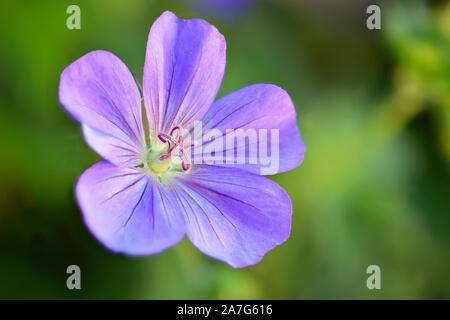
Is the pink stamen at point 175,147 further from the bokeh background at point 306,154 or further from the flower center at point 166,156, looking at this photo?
the bokeh background at point 306,154

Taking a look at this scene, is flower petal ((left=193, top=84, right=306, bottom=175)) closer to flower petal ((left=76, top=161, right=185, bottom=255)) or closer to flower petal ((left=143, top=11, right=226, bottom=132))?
flower petal ((left=143, top=11, right=226, bottom=132))

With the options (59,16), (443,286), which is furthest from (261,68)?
(443,286)

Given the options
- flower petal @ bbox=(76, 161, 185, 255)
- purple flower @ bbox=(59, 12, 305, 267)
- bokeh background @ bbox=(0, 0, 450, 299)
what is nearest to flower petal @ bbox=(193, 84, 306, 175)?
purple flower @ bbox=(59, 12, 305, 267)

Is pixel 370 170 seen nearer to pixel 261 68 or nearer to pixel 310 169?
pixel 310 169

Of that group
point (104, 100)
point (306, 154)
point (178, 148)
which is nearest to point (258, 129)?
point (178, 148)

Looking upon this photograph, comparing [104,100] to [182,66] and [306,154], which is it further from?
[306,154]

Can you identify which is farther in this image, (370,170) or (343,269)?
(370,170)
